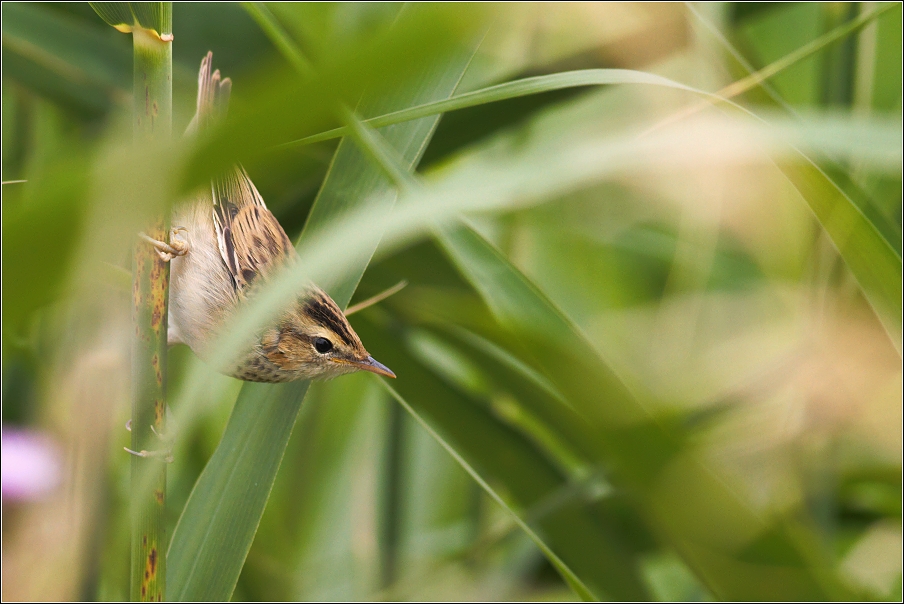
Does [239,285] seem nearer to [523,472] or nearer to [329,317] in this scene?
[329,317]

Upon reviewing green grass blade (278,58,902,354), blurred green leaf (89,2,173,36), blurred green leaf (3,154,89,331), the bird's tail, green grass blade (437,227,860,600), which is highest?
green grass blade (278,58,902,354)

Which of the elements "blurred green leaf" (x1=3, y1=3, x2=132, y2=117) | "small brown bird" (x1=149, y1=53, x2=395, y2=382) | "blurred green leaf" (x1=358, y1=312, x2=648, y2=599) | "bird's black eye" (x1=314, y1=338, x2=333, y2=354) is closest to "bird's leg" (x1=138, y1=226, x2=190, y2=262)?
"small brown bird" (x1=149, y1=53, x2=395, y2=382)

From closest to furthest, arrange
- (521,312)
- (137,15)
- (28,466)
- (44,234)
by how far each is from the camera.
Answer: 1. (44,234)
2. (137,15)
3. (521,312)
4. (28,466)

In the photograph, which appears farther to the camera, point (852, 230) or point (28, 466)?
point (28, 466)

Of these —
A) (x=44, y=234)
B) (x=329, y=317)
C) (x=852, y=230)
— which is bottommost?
(x=44, y=234)

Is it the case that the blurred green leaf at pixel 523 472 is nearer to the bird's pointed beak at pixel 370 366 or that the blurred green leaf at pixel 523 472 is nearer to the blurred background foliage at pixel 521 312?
the blurred background foliage at pixel 521 312

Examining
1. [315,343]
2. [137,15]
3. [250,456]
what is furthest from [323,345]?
[137,15]

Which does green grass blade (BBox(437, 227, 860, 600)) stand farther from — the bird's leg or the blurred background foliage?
the bird's leg
